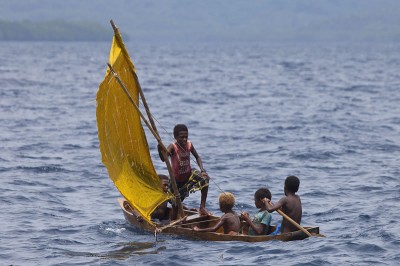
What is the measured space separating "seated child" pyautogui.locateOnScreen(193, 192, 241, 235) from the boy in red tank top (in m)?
1.31

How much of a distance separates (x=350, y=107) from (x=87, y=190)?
109ft

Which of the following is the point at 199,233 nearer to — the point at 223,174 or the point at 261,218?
the point at 261,218

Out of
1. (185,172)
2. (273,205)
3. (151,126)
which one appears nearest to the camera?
(273,205)

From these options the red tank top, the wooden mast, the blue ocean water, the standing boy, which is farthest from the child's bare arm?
the red tank top

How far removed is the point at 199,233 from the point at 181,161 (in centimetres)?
214

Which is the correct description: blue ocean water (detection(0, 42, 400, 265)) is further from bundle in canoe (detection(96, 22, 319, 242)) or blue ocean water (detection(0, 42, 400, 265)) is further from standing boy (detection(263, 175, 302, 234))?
standing boy (detection(263, 175, 302, 234))

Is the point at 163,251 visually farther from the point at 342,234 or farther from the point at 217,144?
the point at 217,144

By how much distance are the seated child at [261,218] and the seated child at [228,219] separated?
0.26m

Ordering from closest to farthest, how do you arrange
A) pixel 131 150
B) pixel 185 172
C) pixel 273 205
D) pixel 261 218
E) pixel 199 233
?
pixel 273 205, pixel 261 218, pixel 199 233, pixel 131 150, pixel 185 172

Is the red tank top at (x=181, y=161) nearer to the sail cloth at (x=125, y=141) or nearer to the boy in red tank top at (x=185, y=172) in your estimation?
the boy in red tank top at (x=185, y=172)

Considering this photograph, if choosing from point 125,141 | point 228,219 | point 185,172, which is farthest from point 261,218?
point 125,141

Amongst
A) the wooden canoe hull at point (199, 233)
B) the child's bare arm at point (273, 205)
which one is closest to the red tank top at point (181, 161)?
the wooden canoe hull at point (199, 233)

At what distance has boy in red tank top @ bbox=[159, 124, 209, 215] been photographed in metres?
23.0

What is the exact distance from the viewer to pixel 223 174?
31719 mm
